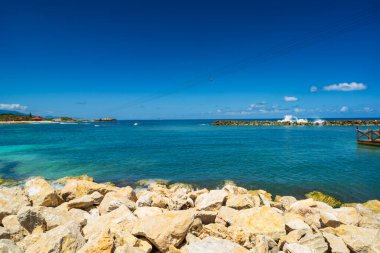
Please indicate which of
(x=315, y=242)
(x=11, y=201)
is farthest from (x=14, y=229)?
(x=315, y=242)

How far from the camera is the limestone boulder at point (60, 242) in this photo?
579 cm

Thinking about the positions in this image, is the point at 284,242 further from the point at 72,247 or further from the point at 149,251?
the point at 72,247

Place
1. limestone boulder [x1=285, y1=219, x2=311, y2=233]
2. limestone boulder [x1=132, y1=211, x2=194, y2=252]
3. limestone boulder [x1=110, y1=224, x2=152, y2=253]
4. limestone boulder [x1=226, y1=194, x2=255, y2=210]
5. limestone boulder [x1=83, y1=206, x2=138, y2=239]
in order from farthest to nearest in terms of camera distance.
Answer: limestone boulder [x1=226, y1=194, x2=255, y2=210], limestone boulder [x1=83, y1=206, x2=138, y2=239], limestone boulder [x1=285, y1=219, x2=311, y2=233], limestone boulder [x1=132, y1=211, x2=194, y2=252], limestone boulder [x1=110, y1=224, x2=152, y2=253]

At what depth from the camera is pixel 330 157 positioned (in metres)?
27.9

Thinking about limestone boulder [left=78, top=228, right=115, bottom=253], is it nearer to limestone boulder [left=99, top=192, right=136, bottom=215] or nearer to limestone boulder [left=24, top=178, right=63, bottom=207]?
limestone boulder [left=99, top=192, right=136, bottom=215]

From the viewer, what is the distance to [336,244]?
6.42 meters

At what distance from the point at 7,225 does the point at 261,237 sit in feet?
24.7

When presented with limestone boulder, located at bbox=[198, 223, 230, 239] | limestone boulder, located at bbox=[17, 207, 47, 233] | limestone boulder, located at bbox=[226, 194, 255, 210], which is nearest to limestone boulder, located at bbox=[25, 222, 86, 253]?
limestone boulder, located at bbox=[17, 207, 47, 233]

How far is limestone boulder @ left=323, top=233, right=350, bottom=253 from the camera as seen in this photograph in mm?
6242

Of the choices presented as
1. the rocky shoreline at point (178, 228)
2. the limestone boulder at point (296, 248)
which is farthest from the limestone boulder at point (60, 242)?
the limestone boulder at point (296, 248)

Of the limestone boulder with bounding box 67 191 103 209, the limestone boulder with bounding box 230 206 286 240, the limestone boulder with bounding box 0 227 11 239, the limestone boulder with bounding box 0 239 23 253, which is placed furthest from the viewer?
the limestone boulder with bounding box 67 191 103 209

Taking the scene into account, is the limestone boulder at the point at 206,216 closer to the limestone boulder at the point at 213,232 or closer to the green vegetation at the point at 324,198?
the limestone boulder at the point at 213,232

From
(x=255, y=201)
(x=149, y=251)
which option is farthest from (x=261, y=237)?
(x=255, y=201)

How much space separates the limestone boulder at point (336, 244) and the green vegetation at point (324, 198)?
791cm
